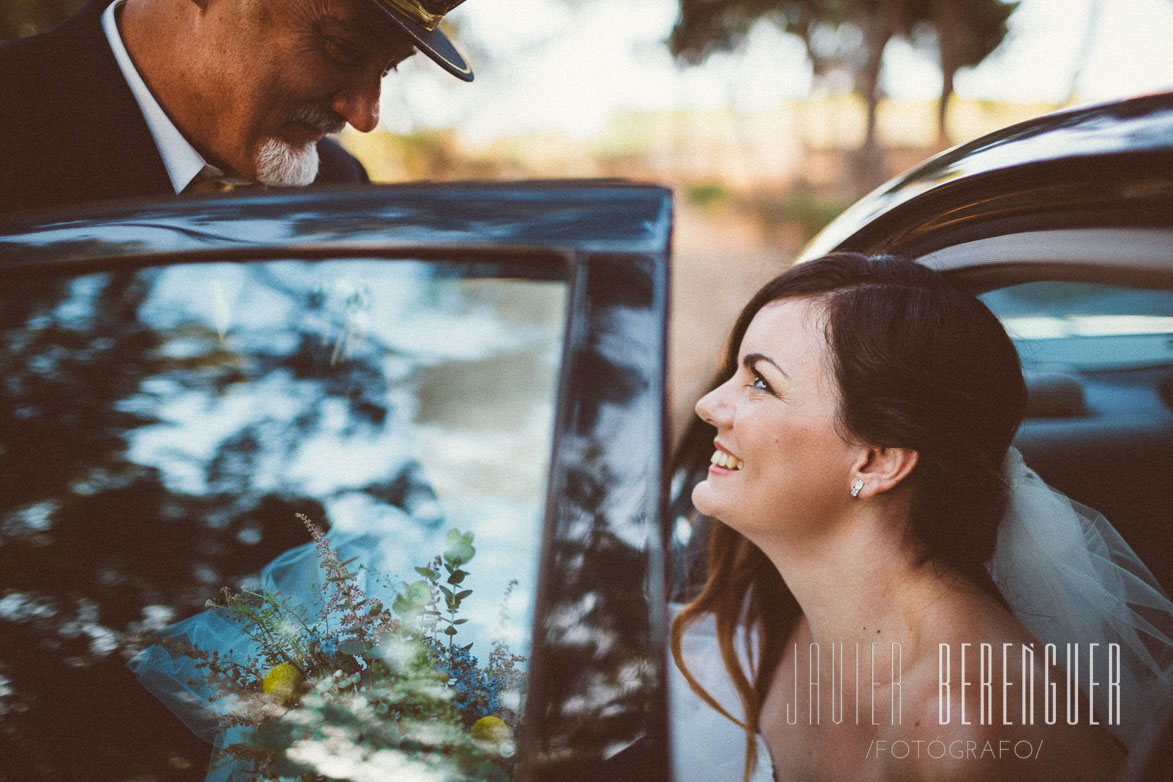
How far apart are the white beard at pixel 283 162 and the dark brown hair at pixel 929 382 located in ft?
4.72

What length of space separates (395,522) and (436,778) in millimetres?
447

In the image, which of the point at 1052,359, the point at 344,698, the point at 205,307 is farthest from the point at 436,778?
the point at 1052,359

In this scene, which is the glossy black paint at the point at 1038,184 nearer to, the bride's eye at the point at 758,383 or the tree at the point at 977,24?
the bride's eye at the point at 758,383

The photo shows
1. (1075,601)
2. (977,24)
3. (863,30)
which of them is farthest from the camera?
(863,30)

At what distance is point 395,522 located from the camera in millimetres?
1367

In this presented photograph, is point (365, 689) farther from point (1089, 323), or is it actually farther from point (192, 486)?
point (1089, 323)

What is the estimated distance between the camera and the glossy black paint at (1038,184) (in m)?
1.07

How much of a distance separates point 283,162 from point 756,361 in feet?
4.99

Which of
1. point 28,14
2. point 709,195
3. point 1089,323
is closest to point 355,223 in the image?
point 1089,323

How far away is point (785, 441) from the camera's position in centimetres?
142

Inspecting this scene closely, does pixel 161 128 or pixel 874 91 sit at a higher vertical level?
pixel 874 91

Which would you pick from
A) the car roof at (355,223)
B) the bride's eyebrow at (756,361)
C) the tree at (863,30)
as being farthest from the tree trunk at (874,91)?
the car roof at (355,223)

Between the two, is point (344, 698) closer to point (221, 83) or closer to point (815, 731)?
point (815, 731)

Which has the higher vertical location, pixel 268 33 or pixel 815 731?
pixel 268 33
